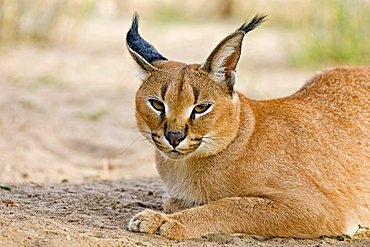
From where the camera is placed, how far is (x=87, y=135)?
9.58 meters

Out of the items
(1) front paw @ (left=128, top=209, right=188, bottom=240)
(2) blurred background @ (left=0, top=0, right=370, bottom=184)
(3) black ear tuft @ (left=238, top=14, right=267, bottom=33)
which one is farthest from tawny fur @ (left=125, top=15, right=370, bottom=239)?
(2) blurred background @ (left=0, top=0, right=370, bottom=184)

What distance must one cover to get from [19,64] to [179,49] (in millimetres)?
3994

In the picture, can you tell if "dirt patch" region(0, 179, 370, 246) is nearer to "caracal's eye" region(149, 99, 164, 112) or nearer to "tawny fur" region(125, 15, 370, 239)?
"tawny fur" region(125, 15, 370, 239)

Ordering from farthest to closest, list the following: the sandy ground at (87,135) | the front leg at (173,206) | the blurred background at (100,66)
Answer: the blurred background at (100,66), the front leg at (173,206), the sandy ground at (87,135)

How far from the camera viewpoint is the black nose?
514 cm

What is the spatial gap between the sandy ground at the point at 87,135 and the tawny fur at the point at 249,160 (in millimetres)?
135

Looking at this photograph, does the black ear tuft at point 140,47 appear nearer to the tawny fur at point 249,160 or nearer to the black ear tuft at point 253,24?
the tawny fur at point 249,160

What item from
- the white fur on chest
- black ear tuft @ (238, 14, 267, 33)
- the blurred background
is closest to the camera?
black ear tuft @ (238, 14, 267, 33)

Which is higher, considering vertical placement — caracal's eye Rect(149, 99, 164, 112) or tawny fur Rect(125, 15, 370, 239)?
caracal's eye Rect(149, 99, 164, 112)

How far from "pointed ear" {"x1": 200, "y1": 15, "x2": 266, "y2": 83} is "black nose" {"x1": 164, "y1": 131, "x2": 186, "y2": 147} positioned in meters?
0.54

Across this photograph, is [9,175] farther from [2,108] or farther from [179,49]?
[179,49]

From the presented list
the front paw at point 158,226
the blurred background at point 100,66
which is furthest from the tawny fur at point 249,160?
the blurred background at point 100,66

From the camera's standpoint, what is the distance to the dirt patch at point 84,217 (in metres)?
4.84

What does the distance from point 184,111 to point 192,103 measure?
0.31ft
